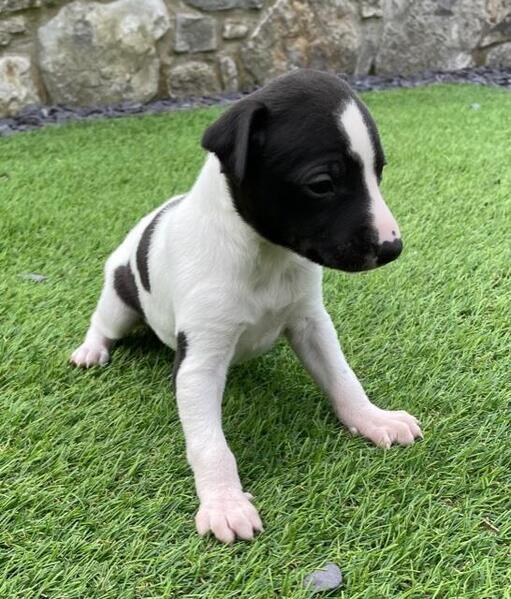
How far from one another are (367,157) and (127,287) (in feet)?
3.95

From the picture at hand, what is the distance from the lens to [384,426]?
218 cm

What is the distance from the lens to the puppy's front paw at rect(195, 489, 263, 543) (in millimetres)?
Result: 1800

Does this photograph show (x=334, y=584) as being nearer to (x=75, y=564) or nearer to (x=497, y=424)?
(x=75, y=564)

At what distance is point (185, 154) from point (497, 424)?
355cm

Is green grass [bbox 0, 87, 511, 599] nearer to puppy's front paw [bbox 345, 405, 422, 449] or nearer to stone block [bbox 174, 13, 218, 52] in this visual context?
puppy's front paw [bbox 345, 405, 422, 449]

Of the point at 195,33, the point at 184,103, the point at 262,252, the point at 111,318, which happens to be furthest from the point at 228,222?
the point at 195,33

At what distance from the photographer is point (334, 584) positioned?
1.65 m

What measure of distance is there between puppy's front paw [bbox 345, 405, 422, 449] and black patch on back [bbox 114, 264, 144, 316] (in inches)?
36.0

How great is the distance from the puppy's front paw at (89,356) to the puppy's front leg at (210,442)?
0.63m

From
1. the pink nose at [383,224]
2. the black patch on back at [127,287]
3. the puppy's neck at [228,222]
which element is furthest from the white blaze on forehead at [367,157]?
the black patch on back at [127,287]

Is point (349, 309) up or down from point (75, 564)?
down

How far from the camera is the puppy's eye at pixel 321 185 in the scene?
1.77 metres

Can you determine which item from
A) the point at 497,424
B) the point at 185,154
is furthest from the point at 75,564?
the point at 185,154

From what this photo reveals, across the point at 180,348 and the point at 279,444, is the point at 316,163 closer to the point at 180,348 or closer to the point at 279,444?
the point at 180,348
